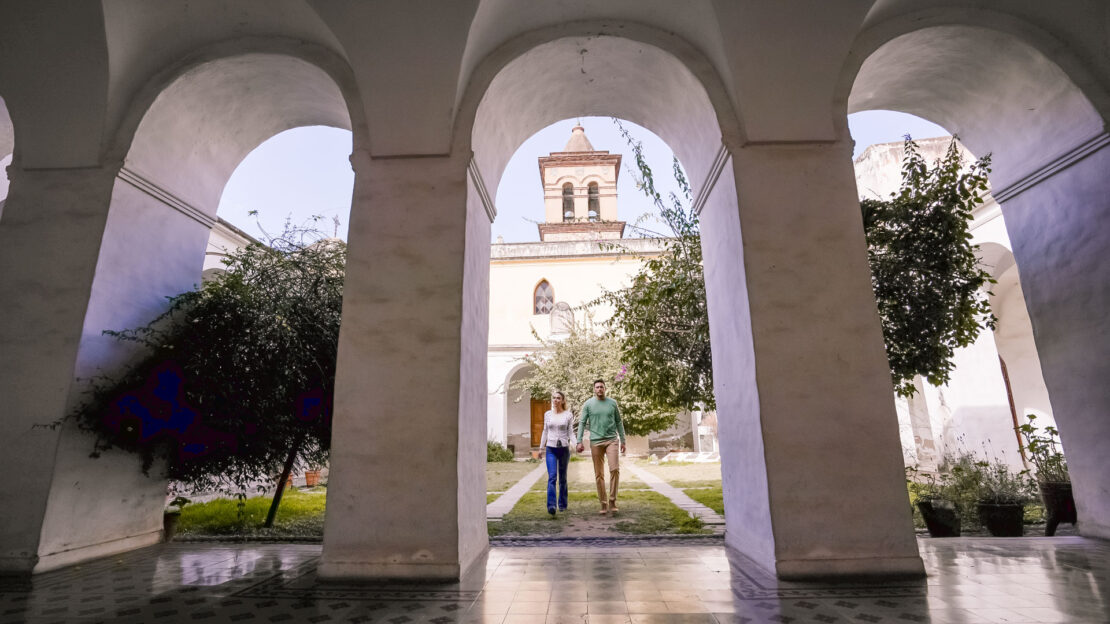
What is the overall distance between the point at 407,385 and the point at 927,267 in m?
4.68

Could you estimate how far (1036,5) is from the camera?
454cm

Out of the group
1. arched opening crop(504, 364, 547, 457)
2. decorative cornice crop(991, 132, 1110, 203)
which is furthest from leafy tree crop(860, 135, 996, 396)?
arched opening crop(504, 364, 547, 457)

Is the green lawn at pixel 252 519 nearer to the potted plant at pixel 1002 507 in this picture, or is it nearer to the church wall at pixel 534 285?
the potted plant at pixel 1002 507

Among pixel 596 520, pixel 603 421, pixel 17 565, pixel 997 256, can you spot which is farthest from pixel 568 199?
pixel 17 565

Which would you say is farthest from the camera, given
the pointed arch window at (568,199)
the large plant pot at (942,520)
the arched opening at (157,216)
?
the pointed arch window at (568,199)

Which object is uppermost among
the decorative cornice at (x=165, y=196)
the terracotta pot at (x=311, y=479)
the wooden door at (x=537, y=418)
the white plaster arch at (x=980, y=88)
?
the white plaster arch at (x=980, y=88)

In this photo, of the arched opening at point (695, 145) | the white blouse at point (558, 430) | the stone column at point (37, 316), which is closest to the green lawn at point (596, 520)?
the white blouse at point (558, 430)

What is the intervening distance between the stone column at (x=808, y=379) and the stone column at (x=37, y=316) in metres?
5.23

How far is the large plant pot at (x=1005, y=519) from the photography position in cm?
522

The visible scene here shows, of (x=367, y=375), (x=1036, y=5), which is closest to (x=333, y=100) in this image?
(x=367, y=375)

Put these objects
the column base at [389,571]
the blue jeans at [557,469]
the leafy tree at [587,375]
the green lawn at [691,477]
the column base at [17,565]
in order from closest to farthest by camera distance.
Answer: the column base at [389,571]
the column base at [17,565]
the blue jeans at [557,469]
the green lawn at [691,477]
the leafy tree at [587,375]

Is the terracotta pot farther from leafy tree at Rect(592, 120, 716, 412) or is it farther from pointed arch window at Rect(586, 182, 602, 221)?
pointed arch window at Rect(586, 182, 602, 221)

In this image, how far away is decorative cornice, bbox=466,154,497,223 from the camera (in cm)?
460

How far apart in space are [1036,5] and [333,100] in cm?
619
